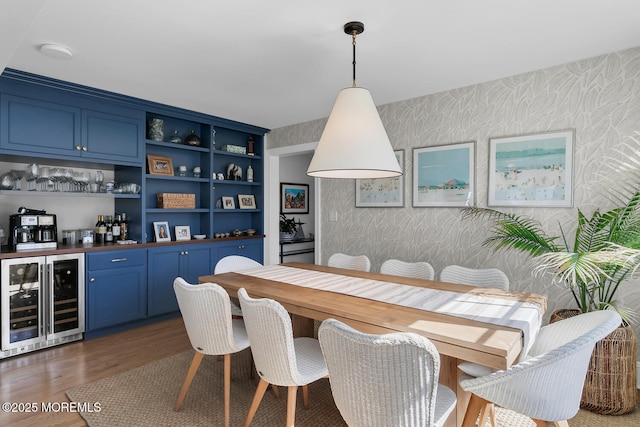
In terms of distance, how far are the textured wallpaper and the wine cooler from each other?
262 centimetres

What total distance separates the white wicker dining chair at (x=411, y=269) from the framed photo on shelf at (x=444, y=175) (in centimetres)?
86

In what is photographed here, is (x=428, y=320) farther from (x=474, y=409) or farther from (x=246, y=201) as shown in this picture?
(x=246, y=201)

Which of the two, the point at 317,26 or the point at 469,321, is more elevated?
the point at 317,26

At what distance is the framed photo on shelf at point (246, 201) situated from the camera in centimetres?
494

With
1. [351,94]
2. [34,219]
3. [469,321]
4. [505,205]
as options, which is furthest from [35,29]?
[505,205]

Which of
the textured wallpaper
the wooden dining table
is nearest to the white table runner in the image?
the wooden dining table

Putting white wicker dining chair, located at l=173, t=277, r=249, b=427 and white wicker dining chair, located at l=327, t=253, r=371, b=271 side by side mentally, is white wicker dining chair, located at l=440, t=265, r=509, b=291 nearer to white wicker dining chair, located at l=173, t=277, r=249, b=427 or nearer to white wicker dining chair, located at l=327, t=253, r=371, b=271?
white wicker dining chair, located at l=327, t=253, r=371, b=271

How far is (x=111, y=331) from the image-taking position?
3506 mm

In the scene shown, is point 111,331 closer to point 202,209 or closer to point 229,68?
point 202,209

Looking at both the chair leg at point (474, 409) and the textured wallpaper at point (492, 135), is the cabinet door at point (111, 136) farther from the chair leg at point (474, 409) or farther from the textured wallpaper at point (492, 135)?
the chair leg at point (474, 409)

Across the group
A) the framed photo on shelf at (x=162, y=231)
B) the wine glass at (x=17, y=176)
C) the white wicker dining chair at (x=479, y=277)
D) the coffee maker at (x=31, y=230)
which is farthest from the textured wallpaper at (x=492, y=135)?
the wine glass at (x=17, y=176)

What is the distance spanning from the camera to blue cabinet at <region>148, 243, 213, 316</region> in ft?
12.4

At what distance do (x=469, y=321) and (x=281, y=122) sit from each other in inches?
145

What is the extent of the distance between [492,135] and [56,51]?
11.3 ft
